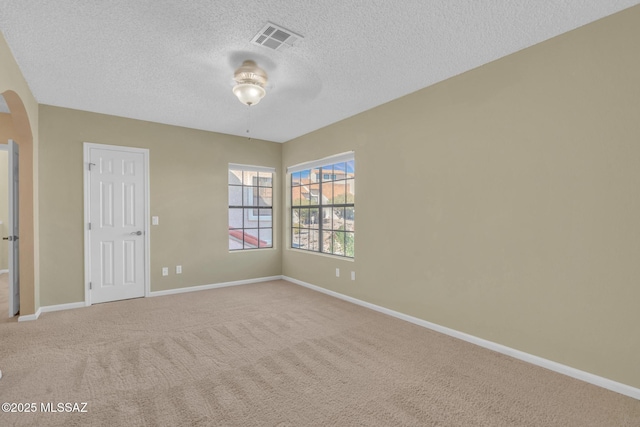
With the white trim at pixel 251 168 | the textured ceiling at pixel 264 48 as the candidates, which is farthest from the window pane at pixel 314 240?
the textured ceiling at pixel 264 48

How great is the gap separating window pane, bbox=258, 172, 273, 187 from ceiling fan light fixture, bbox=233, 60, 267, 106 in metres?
2.84

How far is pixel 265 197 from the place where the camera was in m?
5.74

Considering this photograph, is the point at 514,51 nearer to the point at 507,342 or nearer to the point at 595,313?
the point at 595,313

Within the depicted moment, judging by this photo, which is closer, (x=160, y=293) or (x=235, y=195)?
(x=160, y=293)

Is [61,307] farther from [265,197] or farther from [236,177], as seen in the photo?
[265,197]

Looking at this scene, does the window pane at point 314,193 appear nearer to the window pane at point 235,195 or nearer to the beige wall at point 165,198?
the beige wall at point 165,198

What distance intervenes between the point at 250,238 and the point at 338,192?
193 cm

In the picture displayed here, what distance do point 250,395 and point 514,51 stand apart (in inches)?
132

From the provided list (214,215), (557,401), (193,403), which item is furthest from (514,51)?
(214,215)

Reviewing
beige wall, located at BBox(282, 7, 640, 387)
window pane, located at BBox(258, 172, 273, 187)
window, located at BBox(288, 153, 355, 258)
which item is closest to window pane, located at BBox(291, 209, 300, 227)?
window, located at BBox(288, 153, 355, 258)

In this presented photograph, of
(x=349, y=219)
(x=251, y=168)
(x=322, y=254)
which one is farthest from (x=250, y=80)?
(x=322, y=254)

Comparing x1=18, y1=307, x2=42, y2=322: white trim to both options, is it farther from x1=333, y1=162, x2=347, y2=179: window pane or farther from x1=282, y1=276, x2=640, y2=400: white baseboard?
x1=333, y1=162, x2=347, y2=179: window pane

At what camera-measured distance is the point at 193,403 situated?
1995mm

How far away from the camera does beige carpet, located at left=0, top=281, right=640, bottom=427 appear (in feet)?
6.16
